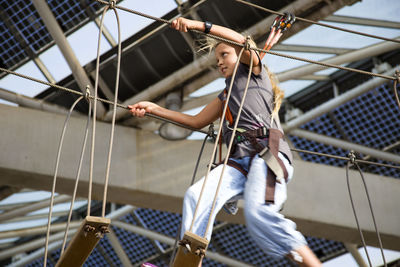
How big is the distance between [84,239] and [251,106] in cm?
131

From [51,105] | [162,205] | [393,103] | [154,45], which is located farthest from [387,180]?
[51,105]

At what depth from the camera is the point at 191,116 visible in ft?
14.3

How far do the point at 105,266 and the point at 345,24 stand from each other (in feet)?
24.7

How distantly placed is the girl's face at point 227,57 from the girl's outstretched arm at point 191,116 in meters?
0.28

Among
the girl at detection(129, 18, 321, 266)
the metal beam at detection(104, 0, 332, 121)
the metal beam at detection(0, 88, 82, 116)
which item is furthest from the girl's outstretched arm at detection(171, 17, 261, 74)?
the metal beam at detection(0, 88, 82, 116)

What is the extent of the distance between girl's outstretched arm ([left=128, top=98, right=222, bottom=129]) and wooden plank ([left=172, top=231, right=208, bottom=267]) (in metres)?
1.38

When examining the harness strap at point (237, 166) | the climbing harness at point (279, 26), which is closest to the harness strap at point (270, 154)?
the harness strap at point (237, 166)

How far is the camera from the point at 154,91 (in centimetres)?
789

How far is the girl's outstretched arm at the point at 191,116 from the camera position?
14.1ft

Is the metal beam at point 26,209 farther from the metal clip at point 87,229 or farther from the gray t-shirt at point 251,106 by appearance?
the metal clip at point 87,229

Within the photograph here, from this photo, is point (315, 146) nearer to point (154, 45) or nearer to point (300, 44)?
point (300, 44)

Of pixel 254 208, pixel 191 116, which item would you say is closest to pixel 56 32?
pixel 191 116

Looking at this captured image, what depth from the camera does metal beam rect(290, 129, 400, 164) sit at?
993 cm

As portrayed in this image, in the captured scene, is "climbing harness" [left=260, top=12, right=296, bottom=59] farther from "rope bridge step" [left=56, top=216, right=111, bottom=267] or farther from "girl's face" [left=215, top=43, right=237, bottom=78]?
"rope bridge step" [left=56, top=216, right=111, bottom=267]
